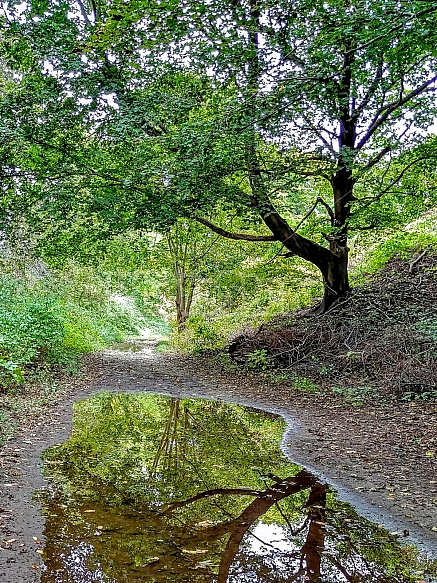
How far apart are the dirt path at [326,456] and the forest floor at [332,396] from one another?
0.02 meters

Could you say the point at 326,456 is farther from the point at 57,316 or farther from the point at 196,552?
the point at 57,316

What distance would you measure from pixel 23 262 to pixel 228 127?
10479 millimetres

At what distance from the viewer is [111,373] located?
48.3 ft

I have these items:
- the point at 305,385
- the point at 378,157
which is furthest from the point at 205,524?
the point at 378,157

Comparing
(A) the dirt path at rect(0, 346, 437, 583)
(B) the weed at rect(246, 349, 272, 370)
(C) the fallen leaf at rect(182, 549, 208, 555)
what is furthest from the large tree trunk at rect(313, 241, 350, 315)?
(C) the fallen leaf at rect(182, 549, 208, 555)

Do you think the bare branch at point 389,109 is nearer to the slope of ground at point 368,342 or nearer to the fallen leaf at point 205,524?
the slope of ground at point 368,342

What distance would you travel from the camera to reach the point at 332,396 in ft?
35.7

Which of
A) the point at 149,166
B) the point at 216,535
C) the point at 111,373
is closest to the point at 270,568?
the point at 216,535

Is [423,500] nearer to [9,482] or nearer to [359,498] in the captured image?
[359,498]

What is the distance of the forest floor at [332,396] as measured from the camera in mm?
5262

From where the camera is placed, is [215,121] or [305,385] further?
[305,385]

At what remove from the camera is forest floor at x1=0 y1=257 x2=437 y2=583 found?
5.26m

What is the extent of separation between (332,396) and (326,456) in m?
3.99

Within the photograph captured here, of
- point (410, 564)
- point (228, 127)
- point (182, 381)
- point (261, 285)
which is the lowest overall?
point (410, 564)
